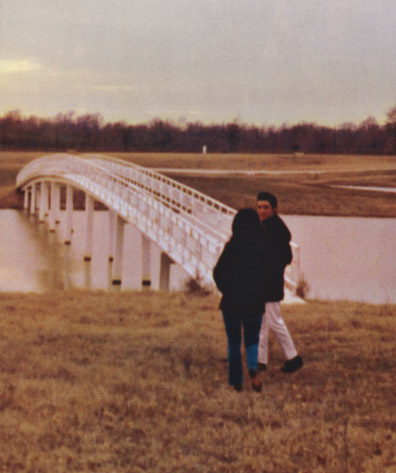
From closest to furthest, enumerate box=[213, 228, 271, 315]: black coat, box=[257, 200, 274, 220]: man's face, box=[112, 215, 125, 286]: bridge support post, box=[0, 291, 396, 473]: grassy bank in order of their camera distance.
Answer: box=[0, 291, 396, 473]: grassy bank
box=[213, 228, 271, 315]: black coat
box=[257, 200, 274, 220]: man's face
box=[112, 215, 125, 286]: bridge support post

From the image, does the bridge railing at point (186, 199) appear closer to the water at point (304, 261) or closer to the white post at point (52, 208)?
the water at point (304, 261)

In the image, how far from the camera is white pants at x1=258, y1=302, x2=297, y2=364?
865cm

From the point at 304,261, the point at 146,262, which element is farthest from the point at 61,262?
the point at 304,261

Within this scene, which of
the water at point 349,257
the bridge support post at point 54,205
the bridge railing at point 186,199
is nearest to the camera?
the bridge railing at point 186,199

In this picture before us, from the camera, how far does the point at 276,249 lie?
331 inches

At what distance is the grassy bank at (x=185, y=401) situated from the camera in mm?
6555

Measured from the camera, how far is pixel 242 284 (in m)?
8.09

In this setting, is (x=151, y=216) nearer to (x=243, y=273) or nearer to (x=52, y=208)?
(x=243, y=273)

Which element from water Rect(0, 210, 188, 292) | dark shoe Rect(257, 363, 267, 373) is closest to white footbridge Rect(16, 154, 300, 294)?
water Rect(0, 210, 188, 292)

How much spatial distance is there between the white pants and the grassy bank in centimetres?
29

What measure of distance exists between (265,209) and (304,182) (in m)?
36.6

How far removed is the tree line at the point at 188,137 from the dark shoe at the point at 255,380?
13.2m

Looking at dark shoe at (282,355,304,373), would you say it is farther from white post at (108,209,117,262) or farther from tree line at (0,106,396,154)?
white post at (108,209,117,262)

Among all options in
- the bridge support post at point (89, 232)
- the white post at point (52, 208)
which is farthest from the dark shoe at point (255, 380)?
the white post at point (52, 208)
